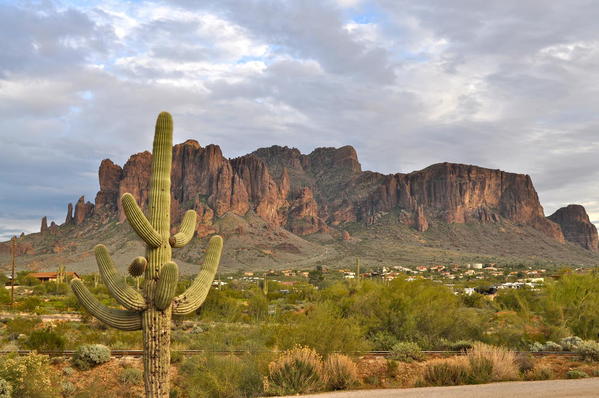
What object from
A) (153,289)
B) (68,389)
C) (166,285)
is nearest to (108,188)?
(68,389)

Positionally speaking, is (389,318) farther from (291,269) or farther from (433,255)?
(433,255)

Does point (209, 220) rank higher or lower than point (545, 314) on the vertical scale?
higher

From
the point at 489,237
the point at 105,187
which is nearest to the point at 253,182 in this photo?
the point at 105,187

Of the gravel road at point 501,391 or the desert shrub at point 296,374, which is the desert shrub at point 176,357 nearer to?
the desert shrub at point 296,374

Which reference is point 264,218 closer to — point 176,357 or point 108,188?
point 108,188

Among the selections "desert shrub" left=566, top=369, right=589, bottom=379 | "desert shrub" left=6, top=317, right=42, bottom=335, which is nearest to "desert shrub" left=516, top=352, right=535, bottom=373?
"desert shrub" left=566, top=369, right=589, bottom=379

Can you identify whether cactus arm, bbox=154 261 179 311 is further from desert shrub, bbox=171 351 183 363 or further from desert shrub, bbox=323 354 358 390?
desert shrub, bbox=171 351 183 363
